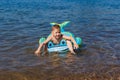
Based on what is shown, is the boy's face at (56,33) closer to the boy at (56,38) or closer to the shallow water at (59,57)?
the boy at (56,38)

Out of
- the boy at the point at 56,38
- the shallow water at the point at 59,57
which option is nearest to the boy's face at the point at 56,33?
the boy at the point at 56,38

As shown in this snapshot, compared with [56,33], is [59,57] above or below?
below

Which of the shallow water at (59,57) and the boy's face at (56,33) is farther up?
the boy's face at (56,33)

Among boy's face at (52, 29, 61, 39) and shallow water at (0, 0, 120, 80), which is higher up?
boy's face at (52, 29, 61, 39)

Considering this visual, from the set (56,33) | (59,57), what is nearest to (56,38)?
(56,33)

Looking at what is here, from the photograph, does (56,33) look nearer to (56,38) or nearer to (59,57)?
(56,38)

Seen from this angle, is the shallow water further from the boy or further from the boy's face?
the boy's face

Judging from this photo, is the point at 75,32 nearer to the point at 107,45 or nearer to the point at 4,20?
the point at 107,45

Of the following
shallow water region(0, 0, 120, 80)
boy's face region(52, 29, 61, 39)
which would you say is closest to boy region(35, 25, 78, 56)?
boy's face region(52, 29, 61, 39)

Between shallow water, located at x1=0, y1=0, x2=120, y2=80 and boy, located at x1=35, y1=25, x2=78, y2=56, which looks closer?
shallow water, located at x1=0, y1=0, x2=120, y2=80

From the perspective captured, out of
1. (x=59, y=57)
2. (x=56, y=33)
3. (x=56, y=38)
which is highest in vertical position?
(x=56, y=33)

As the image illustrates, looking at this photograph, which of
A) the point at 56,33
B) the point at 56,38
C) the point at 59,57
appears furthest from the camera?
the point at 56,38

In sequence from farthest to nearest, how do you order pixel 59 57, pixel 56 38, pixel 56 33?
pixel 56 38 < pixel 56 33 < pixel 59 57

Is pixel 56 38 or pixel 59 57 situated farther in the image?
pixel 56 38
